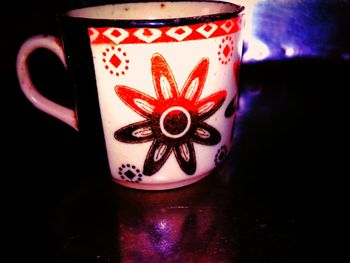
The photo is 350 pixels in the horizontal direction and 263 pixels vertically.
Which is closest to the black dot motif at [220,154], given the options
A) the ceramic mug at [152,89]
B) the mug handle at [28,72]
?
the ceramic mug at [152,89]

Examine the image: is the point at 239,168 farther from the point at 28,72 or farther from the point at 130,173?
the point at 28,72

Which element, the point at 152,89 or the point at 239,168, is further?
the point at 239,168

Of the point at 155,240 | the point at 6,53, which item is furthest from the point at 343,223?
the point at 6,53

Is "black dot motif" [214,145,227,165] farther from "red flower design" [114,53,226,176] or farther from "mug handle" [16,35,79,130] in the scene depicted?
"mug handle" [16,35,79,130]

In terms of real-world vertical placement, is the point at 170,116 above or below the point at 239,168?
above

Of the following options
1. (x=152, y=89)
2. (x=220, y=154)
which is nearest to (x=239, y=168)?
(x=220, y=154)

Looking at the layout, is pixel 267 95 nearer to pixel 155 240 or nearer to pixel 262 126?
pixel 262 126

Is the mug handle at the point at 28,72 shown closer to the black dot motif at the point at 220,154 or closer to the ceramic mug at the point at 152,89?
the ceramic mug at the point at 152,89
